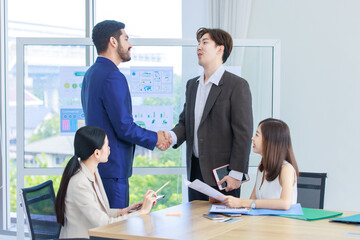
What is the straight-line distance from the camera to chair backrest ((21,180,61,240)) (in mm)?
2440

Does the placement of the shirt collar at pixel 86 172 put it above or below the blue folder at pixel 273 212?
above

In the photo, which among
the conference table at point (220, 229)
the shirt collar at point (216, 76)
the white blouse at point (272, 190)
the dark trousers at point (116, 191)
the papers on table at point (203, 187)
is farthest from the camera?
the shirt collar at point (216, 76)

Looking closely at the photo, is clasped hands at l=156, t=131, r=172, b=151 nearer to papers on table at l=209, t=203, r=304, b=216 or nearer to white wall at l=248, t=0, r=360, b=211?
papers on table at l=209, t=203, r=304, b=216

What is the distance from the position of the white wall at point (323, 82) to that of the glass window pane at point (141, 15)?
94 centimetres

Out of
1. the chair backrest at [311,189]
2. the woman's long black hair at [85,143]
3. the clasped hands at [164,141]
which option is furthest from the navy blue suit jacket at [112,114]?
the chair backrest at [311,189]

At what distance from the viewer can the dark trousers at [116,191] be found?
2.98 metres

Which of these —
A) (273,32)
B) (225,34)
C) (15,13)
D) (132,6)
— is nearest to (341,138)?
(273,32)

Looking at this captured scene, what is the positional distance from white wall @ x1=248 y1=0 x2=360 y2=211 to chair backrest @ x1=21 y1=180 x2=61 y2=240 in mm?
2460

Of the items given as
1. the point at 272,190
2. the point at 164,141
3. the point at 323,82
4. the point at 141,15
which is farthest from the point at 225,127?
the point at 141,15

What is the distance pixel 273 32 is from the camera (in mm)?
Answer: 4461

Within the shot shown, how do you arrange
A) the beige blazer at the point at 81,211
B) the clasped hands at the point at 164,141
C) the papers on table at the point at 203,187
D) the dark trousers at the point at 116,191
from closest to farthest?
the beige blazer at the point at 81,211 → the papers on table at the point at 203,187 → the dark trousers at the point at 116,191 → the clasped hands at the point at 164,141

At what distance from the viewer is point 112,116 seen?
3.05 metres

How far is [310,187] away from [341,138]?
125 cm

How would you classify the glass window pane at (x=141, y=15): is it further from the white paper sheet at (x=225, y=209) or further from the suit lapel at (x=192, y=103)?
the white paper sheet at (x=225, y=209)
